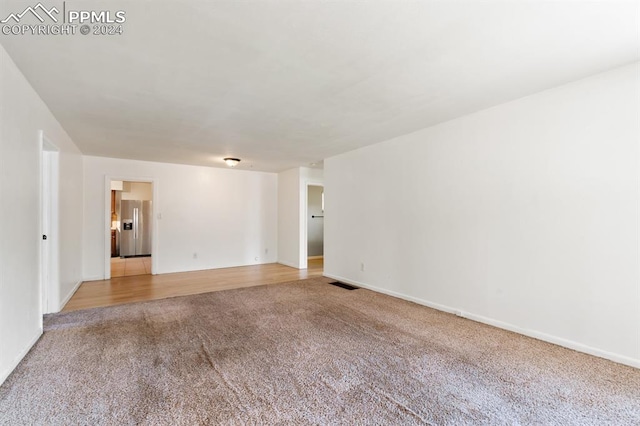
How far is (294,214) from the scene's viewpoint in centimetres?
671

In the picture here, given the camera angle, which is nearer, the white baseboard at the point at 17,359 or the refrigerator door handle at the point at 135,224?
the white baseboard at the point at 17,359

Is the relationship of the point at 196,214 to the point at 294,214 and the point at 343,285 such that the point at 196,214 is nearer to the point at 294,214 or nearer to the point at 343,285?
the point at 294,214

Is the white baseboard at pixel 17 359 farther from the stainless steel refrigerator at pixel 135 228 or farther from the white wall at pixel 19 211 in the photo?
the stainless steel refrigerator at pixel 135 228

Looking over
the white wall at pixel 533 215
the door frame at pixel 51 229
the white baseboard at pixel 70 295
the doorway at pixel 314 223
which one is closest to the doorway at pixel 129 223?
the white baseboard at pixel 70 295

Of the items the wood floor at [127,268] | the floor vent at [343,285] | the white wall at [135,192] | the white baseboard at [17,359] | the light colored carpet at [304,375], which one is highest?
the white wall at [135,192]

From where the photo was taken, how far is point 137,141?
4312mm

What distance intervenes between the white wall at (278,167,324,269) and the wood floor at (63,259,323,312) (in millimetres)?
372

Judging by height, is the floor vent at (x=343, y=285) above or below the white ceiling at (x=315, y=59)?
below

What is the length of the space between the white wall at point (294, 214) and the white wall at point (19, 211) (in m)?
4.27

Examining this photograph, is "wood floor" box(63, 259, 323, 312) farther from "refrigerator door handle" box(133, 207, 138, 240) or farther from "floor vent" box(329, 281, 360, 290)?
"refrigerator door handle" box(133, 207, 138, 240)

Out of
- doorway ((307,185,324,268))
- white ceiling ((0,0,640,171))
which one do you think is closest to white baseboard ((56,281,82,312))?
white ceiling ((0,0,640,171))

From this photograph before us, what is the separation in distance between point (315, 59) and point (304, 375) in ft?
7.56

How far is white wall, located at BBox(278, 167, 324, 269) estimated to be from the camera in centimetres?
656

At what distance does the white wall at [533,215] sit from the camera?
229 centimetres
